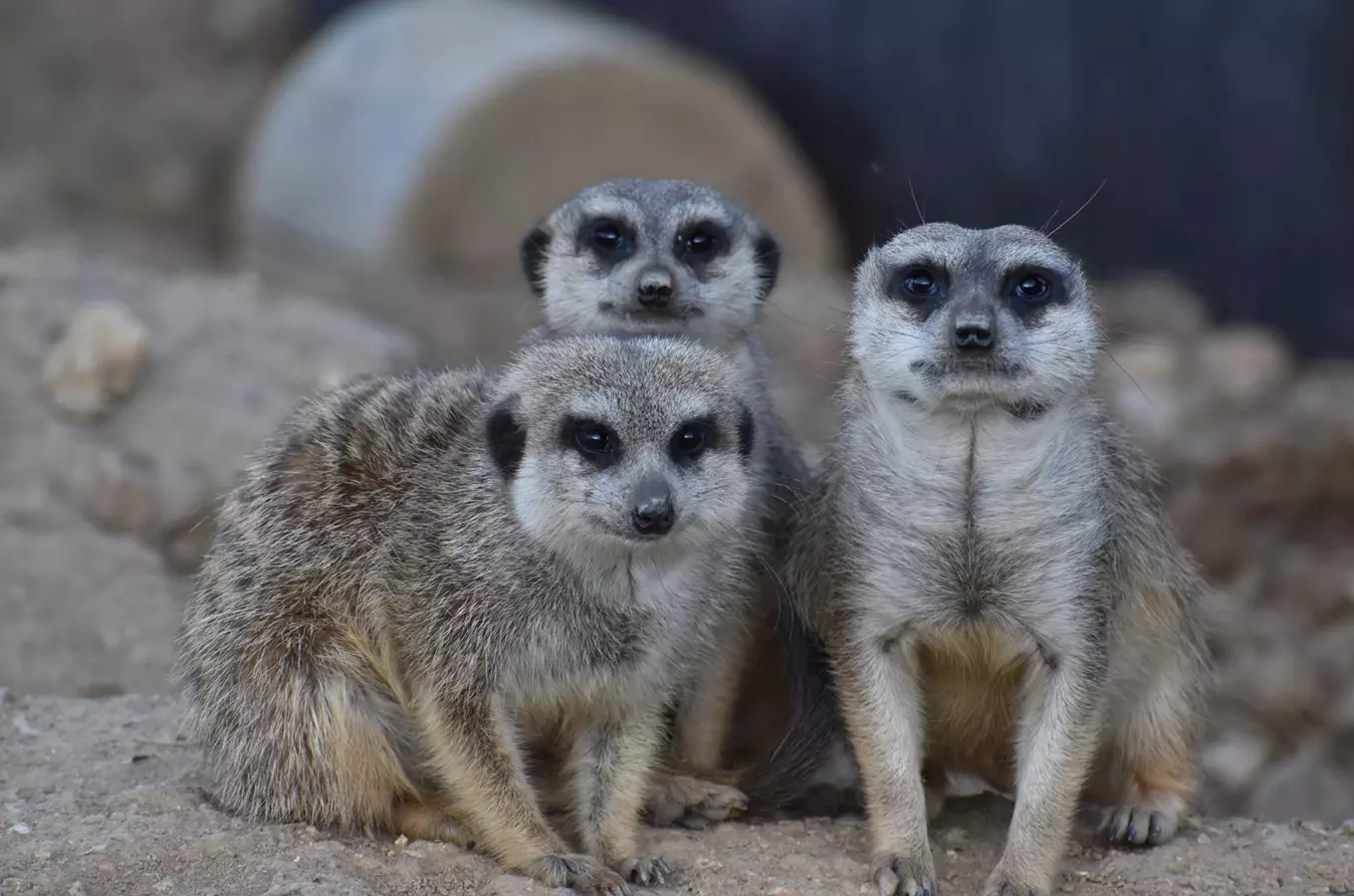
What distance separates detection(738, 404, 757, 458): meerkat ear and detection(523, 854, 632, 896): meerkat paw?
32.9 inches

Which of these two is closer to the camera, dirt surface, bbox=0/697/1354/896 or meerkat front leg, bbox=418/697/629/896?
dirt surface, bbox=0/697/1354/896

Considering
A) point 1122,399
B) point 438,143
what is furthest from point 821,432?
point 438,143

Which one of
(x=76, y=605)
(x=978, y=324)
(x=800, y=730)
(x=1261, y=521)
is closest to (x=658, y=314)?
(x=800, y=730)

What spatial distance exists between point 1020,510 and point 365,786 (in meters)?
1.35

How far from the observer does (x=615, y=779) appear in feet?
11.1

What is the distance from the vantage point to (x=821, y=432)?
631 cm

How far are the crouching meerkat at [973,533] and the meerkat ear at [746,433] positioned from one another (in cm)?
17

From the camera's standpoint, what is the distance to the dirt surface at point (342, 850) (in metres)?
3.10

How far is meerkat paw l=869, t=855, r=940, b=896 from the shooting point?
10.5 ft

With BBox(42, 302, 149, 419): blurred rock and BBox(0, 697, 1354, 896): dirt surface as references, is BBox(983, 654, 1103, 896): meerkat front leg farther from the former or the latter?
BBox(42, 302, 149, 419): blurred rock

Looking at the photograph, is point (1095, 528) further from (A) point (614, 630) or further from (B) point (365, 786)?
(B) point (365, 786)

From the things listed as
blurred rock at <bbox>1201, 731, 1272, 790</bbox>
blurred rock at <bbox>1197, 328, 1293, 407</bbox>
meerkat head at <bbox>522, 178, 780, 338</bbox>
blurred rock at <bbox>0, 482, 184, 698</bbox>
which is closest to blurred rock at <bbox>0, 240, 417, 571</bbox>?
blurred rock at <bbox>0, 482, 184, 698</bbox>

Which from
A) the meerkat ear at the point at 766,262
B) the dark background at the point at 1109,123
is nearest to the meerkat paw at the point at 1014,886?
the meerkat ear at the point at 766,262

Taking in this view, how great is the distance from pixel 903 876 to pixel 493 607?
2.96 ft
